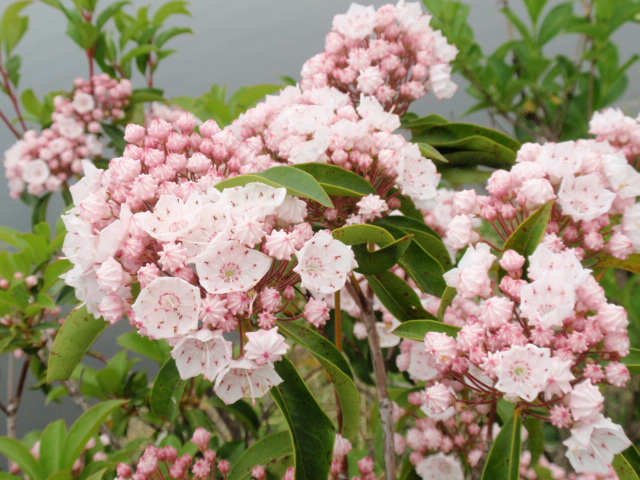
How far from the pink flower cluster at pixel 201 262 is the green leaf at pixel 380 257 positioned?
0.35 feet

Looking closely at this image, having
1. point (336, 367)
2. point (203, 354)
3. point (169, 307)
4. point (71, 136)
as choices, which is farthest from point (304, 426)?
point (71, 136)

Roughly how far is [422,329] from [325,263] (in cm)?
28

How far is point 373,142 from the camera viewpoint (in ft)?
4.80

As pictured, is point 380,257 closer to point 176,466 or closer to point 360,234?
point 360,234

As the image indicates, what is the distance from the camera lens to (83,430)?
1713 millimetres

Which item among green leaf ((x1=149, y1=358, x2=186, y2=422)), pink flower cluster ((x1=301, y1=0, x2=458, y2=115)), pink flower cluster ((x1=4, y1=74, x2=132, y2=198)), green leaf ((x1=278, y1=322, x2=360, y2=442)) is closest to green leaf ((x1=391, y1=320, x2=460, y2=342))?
green leaf ((x1=278, y1=322, x2=360, y2=442))

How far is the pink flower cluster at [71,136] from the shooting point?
2670mm

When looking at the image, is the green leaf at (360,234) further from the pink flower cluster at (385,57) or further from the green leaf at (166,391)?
the pink flower cluster at (385,57)

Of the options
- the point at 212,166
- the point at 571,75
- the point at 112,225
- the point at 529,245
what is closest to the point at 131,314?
the point at 112,225

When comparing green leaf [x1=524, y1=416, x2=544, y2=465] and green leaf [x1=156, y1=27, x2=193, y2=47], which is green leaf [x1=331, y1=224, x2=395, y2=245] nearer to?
green leaf [x1=524, y1=416, x2=544, y2=465]

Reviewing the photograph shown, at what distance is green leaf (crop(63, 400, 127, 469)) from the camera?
66.6 inches

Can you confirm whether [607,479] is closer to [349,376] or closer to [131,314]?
[349,376]

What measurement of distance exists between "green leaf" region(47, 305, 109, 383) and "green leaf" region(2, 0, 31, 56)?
1.92 m

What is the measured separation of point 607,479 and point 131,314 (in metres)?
1.89
